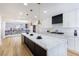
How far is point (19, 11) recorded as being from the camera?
2.63 m

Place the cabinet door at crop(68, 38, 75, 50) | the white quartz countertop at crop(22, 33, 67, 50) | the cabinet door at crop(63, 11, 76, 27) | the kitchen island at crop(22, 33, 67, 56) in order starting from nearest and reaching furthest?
the kitchen island at crop(22, 33, 67, 56)
the white quartz countertop at crop(22, 33, 67, 50)
the cabinet door at crop(68, 38, 75, 50)
the cabinet door at crop(63, 11, 76, 27)

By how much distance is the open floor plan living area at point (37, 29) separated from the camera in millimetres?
1795

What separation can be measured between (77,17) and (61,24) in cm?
115

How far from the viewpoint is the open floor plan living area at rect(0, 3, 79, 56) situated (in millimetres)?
1795

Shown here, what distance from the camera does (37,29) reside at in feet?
9.77

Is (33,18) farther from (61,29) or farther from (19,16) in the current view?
(61,29)

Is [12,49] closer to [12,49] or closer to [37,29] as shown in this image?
[12,49]

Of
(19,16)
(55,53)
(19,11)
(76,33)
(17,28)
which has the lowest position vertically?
(55,53)

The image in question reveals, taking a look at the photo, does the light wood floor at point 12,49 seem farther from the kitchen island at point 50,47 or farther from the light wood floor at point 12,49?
the kitchen island at point 50,47

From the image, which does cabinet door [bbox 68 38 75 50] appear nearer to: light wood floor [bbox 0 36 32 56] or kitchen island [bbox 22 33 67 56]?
kitchen island [bbox 22 33 67 56]

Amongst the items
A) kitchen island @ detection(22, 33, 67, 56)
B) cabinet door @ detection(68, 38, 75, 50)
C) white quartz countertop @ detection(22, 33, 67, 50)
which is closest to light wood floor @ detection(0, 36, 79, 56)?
kitchen island @ detection(22, 33, 67, 56)

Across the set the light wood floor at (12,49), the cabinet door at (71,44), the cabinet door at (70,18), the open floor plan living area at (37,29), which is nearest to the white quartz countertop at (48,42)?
the open floor plan living area at (37,29)

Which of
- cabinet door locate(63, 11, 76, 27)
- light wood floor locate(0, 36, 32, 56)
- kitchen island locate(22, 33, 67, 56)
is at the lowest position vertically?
light wood floor locate(0, 36, 32, 56)

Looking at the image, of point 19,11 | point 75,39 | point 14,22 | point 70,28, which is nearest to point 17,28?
point 14,22
